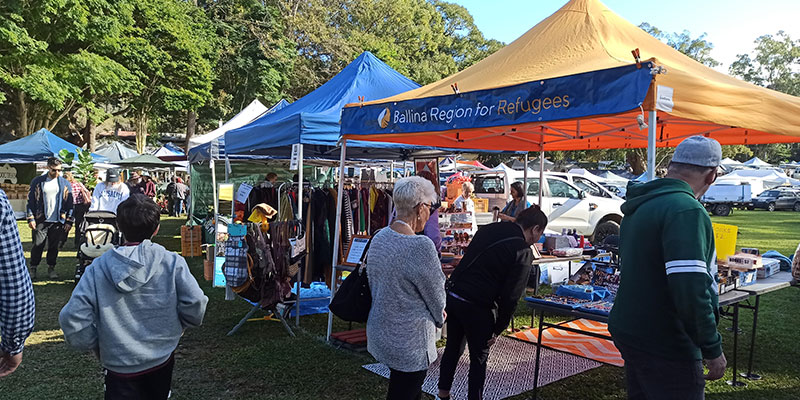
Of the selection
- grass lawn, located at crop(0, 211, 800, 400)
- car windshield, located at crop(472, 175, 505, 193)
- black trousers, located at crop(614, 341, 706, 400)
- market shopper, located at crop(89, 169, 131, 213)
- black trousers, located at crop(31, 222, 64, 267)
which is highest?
car windshield, located at crop(472, 175, 505, 193)

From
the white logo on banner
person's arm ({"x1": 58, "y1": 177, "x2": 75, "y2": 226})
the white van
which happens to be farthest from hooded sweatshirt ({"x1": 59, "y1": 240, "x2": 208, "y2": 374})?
the white van

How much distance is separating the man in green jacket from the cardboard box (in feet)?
9.81

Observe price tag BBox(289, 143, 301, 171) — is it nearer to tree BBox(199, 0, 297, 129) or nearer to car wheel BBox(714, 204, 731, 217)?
tree BBox(199, 0, 297, 129)

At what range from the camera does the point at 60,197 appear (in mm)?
7898

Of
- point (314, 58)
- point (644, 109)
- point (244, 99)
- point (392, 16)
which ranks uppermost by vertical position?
point (392, 16)

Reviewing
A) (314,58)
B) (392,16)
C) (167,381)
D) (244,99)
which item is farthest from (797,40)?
(167,381)

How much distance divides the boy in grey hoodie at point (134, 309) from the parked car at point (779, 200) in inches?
1330

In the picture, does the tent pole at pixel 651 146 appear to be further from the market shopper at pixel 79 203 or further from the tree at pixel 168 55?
the tree at pixel 168 55

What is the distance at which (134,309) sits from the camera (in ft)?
7.82

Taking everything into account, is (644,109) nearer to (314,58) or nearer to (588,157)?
(314,58)

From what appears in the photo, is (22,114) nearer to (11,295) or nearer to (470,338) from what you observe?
(11,295)

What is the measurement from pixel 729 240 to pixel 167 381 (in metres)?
4.43

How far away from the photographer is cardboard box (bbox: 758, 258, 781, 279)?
464 cm

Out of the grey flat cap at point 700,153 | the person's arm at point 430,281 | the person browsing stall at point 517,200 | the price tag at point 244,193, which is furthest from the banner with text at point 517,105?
the person browsing stall at point 517,200
